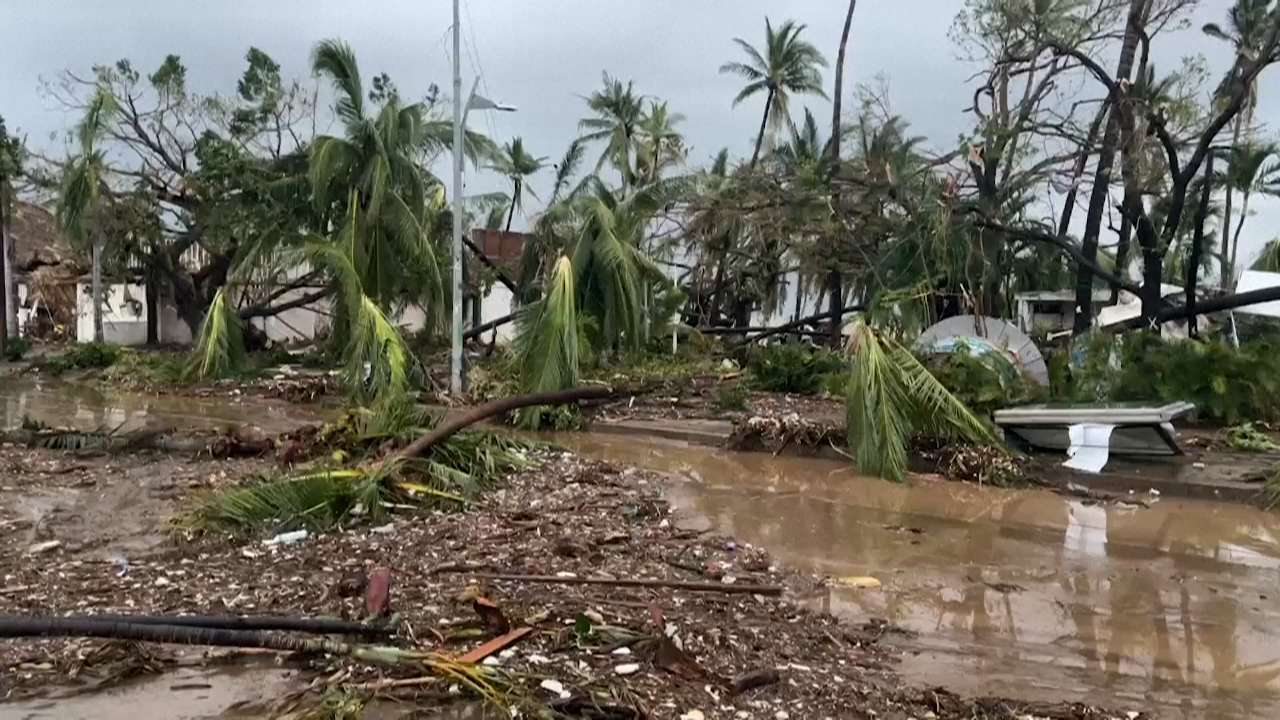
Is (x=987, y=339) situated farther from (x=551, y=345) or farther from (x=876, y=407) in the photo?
(x=551, y=345)

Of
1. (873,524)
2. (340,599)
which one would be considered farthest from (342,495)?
(873,524)

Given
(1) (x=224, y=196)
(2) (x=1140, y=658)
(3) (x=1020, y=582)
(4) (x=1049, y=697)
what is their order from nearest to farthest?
(4) (x=1049, y=697)
(2) (x=1140, y=658)
(3) (x=1020, y=582)
(1) (x=224, y=196)

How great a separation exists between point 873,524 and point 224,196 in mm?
19727

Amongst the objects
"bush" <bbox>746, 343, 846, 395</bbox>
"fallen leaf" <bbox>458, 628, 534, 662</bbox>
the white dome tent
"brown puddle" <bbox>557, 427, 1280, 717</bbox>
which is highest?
the white dome tent

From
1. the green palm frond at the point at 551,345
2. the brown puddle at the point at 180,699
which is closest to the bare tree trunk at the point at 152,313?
the green palm frond at the point at 551,345

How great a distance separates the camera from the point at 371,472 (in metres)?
8.84

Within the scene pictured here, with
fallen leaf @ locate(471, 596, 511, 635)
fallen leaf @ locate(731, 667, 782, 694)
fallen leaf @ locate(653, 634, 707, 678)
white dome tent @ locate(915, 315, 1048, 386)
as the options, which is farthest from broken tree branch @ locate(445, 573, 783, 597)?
white dome tent @ locate(915, 315, 1048, 386)

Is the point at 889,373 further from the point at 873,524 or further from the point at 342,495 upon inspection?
the point at 342,495

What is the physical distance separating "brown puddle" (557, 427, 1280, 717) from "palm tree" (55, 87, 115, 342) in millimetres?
18093

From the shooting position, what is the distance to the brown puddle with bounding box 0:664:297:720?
4.65m

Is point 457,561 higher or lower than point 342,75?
lower

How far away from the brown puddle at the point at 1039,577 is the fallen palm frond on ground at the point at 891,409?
41 cm

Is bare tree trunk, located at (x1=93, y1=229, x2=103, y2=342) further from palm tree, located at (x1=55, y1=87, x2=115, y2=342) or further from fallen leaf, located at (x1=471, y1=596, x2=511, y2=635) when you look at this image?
fallen leaf, located at (x1=471, y1=596, x2=511, y2=635)

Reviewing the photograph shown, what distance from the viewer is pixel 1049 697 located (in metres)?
5.21
